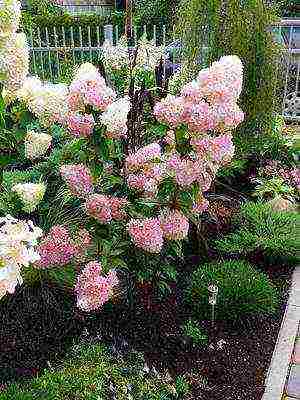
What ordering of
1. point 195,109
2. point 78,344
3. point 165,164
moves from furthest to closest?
point 78,344 < point 165,164 < point 195,109

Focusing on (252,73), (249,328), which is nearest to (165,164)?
(249,328)

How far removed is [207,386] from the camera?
125 inches

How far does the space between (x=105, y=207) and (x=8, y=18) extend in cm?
109

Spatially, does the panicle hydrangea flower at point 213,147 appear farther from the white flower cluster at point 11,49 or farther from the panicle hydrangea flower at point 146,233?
the white flower cluster at point 11,49

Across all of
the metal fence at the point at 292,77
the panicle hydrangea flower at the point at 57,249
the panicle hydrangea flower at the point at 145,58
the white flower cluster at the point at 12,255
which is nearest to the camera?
the white flower cluster at the point at 12,255

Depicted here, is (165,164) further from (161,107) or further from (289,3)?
(289,3)

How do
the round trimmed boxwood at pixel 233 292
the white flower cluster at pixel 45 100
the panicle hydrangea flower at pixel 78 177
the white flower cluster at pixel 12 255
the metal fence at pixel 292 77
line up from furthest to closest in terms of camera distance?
the metal fence at pixel 292 77
the round trimmed boxwood at pixel 233 292
the panicle hydrangea flower at pixel 78 177
the white flower cluster at pixel 45 100
the white flower cluster at pixel 12 255

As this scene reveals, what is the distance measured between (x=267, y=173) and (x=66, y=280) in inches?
108

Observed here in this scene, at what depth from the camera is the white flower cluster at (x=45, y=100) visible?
2.65 metres

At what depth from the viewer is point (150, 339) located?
3.49 metres

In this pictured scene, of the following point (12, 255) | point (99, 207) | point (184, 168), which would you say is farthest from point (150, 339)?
point (12, 255)

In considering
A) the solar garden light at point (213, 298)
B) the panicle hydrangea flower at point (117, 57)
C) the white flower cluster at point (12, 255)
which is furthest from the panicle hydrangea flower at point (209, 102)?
the panicle hydrangea flower at point (117, 57)

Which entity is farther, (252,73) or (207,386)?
(252,73)

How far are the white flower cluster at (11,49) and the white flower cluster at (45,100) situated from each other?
0.17 metres
